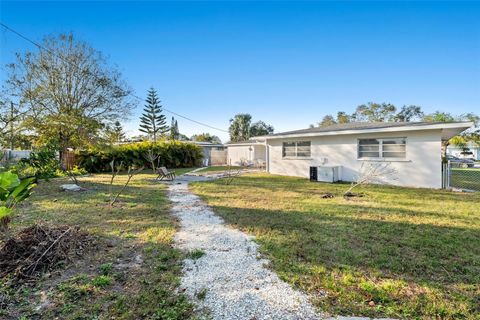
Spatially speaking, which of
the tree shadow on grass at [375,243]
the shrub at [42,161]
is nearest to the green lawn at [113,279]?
the tree shadow on grass at [375,243]

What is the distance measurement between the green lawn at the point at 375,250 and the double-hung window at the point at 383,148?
3.48 meters

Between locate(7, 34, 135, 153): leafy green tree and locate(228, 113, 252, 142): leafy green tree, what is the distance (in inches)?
969

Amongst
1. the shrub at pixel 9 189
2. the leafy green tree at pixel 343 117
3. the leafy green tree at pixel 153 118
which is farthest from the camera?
the leafy green tree at pixel 343 117

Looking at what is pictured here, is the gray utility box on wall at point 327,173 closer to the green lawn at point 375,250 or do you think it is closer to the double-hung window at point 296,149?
the double-hung window at point 296,149

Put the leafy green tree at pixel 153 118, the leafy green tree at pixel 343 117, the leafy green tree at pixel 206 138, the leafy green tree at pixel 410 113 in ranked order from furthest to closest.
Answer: the leafy green tree at pixel 206 138, the leafy green tree at pixel 343 117, the leafy green tree at pixel 153 118, the leafy green tree at pixel 410 113

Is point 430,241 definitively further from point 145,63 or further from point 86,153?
point 86,153

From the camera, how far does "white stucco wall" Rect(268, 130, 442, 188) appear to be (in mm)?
9648

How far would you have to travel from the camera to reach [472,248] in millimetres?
3775

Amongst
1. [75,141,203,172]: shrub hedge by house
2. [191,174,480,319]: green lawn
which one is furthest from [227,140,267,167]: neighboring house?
[191,174,480,319]: green lawn

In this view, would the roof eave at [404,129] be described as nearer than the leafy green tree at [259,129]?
Yes

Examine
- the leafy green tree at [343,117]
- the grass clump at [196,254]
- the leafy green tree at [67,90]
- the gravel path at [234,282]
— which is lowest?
the gravel path at [234,282]

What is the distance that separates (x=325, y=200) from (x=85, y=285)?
21.3 feet

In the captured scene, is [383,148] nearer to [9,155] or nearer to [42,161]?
[42,161]

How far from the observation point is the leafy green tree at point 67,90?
46.0 ft
